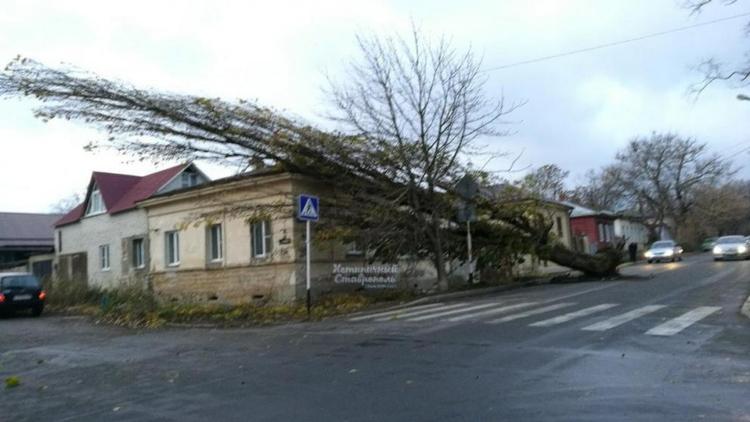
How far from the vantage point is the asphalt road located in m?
6.29

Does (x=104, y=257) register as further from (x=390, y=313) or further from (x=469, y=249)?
(x=390, y=313)

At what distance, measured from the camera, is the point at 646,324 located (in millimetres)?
11469

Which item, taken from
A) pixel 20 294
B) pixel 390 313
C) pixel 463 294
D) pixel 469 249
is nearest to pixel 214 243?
pixel 20 294

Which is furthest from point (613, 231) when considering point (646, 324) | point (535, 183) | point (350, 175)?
point (646, 324)

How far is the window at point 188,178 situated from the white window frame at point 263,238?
9834 millimetres

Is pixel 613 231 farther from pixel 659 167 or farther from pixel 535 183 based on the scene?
pixel 535 183

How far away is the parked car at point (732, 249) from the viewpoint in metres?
38.8

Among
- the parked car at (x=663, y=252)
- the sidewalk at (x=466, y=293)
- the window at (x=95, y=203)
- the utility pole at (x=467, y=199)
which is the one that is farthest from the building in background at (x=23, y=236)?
the parked car at (x=663, y=252)

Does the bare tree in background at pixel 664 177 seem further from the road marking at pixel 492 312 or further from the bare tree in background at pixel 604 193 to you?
the road marking at pixel 492 312

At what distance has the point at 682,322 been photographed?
1166 centimetres

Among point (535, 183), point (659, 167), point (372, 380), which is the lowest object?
point (372, 380)

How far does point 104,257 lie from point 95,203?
10.2 ft

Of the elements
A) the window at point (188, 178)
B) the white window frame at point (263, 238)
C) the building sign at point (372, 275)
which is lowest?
the building sign at point (372, 275)

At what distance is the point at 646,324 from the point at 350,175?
1132 cm
